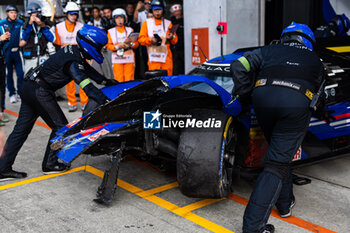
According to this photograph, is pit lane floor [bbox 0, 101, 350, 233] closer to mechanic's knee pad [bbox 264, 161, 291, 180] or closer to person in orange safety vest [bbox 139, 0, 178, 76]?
mechanic's knee pad [bbox 264, 161, 291, 180]

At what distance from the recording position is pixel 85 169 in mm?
5012

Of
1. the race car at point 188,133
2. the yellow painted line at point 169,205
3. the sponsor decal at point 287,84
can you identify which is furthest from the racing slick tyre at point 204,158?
the sponsor decal at point 287,84

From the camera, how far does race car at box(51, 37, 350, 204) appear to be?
3576 mm

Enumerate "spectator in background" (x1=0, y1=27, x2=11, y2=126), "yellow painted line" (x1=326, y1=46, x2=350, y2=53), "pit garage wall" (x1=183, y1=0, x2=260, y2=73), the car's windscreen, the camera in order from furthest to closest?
the camera → "pit garage wall" (x1=183, y1=0, x2=260, y2=73) → "spectator in background" (x1=0, y1=27, x2=11, y2=126) → "yellow painted line" (x1=326, y1=46, x2=350, y2=53) → the car's windscreen

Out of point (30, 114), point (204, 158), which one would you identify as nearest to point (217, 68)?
point (204, 158)

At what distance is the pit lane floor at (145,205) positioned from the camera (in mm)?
3502

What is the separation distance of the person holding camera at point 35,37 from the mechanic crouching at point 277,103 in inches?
233

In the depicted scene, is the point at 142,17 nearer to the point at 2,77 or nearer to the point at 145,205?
the point at 2,77

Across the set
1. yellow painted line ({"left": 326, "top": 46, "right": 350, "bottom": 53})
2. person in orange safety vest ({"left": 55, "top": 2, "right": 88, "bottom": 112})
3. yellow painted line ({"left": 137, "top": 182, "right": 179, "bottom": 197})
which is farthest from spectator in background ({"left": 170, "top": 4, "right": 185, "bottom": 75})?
yellow painted line ({"left": 137, "top": 182, "right": 179, "bottom": 197})

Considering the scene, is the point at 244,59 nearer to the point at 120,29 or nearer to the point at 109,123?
the point at 109,123

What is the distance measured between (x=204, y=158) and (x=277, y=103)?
2.56ft

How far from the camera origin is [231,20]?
804 centimetres

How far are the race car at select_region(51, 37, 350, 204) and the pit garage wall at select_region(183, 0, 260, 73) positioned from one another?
12.7ft

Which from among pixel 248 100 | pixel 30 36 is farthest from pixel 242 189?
pixel 30 36
